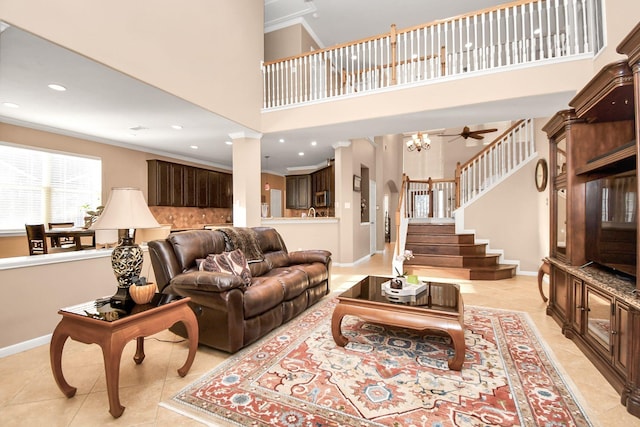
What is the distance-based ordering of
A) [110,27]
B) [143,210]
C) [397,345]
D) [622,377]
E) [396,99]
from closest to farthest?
[622,377]
[143,210]
[397,345]
[110,27]
[396,99]

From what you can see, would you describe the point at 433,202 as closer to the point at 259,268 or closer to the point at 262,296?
the point at 259,268

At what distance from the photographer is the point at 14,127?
474cm

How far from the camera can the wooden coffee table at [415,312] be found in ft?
6.96

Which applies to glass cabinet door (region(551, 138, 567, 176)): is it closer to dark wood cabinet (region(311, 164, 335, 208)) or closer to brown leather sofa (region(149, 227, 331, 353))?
brown leather sofa (region(149, 227, 331, 353))

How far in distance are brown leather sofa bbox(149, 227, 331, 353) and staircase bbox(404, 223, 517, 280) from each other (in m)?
2.84

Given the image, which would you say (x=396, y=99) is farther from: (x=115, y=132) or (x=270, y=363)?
(x=115, y=132)

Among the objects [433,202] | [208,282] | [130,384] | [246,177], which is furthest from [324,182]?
[130,384]

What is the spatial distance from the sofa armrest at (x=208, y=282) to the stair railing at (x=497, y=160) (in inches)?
212

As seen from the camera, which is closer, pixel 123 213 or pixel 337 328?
pixel 123 213

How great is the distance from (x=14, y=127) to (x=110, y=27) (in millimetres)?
3220

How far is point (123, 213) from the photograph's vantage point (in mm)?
2039

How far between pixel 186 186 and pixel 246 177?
2992 mm

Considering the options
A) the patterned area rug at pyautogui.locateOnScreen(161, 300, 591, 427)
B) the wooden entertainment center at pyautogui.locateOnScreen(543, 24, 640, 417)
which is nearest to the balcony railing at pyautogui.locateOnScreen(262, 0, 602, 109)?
the wooden entertainment center at pyautogui.locateOnScreen(543, 24, 640, 417)

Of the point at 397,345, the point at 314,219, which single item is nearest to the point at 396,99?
the point at 314,219
